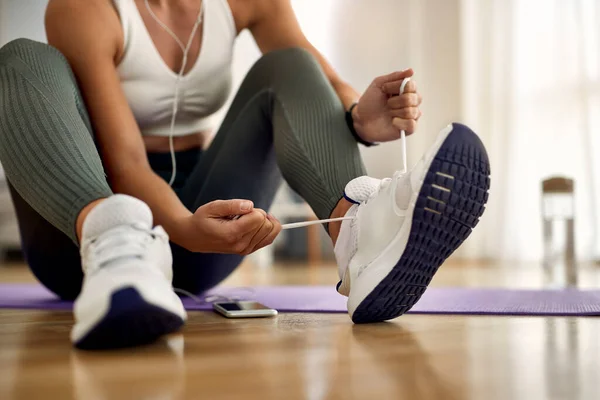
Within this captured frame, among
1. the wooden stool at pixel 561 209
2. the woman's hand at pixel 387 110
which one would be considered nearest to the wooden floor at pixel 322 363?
the woman's hand at pixel 387 110

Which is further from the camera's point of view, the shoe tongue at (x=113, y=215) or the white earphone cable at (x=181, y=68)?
the white earphone cable at (x=181, y=68)

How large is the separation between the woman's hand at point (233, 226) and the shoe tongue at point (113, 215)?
124 millimetres

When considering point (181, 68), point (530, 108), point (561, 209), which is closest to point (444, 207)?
point (181, 68)

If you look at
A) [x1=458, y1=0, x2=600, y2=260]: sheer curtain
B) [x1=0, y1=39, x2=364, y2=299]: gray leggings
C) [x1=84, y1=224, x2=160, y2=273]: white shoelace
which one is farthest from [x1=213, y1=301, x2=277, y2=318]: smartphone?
[x1=458, y1=0, x2=600, y2=260]: sheer curtain

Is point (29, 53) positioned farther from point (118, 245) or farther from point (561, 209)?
point (561, 209)

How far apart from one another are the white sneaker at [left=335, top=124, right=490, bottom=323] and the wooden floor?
0.20 ft

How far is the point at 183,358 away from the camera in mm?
642

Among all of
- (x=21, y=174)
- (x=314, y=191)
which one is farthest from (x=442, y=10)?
(x=21, y=174)

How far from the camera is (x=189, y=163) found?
1.28 metres

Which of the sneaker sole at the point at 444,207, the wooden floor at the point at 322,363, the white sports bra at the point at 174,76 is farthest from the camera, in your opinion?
the white sports bra at the point at 174,76

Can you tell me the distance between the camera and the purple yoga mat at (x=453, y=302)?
1.06 m

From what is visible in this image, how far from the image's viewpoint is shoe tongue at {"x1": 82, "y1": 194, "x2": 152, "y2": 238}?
0.65 metres

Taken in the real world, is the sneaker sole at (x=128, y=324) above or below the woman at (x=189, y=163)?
below

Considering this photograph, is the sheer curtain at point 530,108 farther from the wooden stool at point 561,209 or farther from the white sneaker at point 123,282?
the white sneaker at point 123,282
